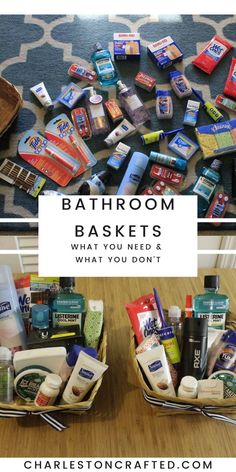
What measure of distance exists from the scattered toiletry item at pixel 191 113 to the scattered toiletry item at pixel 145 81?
0.15 metres

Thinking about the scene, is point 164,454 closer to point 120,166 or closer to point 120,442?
point 120,442

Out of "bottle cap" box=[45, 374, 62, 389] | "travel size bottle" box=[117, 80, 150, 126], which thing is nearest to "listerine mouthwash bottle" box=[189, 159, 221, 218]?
"travel size bottle" box=[117, 80, 150, 126]

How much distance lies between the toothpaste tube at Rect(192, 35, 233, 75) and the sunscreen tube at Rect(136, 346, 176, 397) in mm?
1404

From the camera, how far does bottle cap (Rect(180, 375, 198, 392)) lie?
1.05 m

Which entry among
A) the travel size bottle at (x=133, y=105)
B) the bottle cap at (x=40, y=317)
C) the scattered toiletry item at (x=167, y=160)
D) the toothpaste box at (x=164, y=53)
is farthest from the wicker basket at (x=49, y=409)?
the toothpaste box at (x=164, y=53)

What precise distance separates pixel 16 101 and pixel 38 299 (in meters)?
1.01

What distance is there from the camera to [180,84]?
6.97 feet

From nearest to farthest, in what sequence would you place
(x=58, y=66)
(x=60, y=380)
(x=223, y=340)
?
(x=60, y=380), (x=223, y=340), (x=58, y=66)

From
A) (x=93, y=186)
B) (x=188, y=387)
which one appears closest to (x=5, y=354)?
(x=188, y=387)

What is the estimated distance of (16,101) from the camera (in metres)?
1.99

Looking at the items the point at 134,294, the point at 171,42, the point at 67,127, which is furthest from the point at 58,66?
the point at 134,294

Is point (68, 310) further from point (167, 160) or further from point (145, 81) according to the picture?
point (145, 81)

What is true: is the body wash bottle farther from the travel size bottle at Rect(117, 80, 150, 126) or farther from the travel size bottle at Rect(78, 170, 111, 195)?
the travel size bottle at Rect(78, 170, 111, 195)

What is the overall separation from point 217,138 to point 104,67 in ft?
1.59
